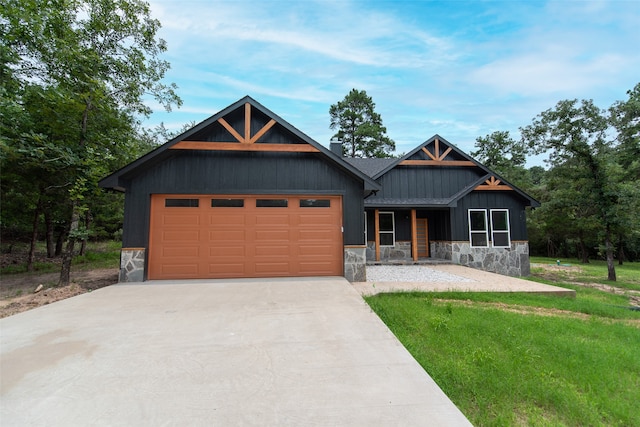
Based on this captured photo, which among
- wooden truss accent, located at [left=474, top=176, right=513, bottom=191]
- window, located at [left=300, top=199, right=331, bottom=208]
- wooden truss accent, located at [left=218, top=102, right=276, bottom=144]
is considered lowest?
window, located at [left=300, top=199, right=331, bottom=208]

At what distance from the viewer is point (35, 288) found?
290 inches

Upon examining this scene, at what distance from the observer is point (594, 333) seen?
4.27 metres

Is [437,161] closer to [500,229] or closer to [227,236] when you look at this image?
[500,229]

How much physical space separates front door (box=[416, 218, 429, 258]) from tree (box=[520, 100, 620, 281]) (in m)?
7.03

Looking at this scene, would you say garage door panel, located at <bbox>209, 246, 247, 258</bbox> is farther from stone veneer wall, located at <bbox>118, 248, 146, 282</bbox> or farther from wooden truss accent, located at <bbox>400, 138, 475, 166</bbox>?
wooden truss accent, located at <bbox>400, 138, 475, 166</bbox>

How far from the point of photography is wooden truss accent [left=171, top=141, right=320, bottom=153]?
24.1 feet

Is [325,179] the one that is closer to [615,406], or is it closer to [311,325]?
[311,325]

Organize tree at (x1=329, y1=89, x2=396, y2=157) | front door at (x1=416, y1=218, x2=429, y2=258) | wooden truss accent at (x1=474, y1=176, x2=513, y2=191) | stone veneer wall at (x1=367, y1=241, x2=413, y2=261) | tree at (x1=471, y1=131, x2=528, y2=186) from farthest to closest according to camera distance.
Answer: tree at (x1=329, y1=89, x2=396, y2=157), tree at (x1=471, y1=131, x2=528, y2=186), front door at (x1=416, y1=218, x2=429, y2=258), stone veneer wall at (x1=367, y1=241, x2=413, y2=261), wooden truss accent at (x1=474, y1=176, x2=513, y2=191)

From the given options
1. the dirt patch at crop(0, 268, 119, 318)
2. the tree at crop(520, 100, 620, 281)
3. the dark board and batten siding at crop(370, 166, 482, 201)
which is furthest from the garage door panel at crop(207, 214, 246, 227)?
the tree at crop(520, 100, 620, 281)

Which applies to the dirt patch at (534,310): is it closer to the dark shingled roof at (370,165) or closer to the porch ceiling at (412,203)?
the porch ceiling at (412,203)

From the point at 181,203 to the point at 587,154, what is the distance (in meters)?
16.8

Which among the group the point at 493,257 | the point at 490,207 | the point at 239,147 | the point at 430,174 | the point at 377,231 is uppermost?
the point at 430,174

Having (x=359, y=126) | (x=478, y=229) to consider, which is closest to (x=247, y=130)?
(x=478, y=229)

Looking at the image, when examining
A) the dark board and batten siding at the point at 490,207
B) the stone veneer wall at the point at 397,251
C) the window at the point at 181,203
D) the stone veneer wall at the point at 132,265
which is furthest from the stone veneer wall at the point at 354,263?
the dark board and batten siding at the point at 490,207
